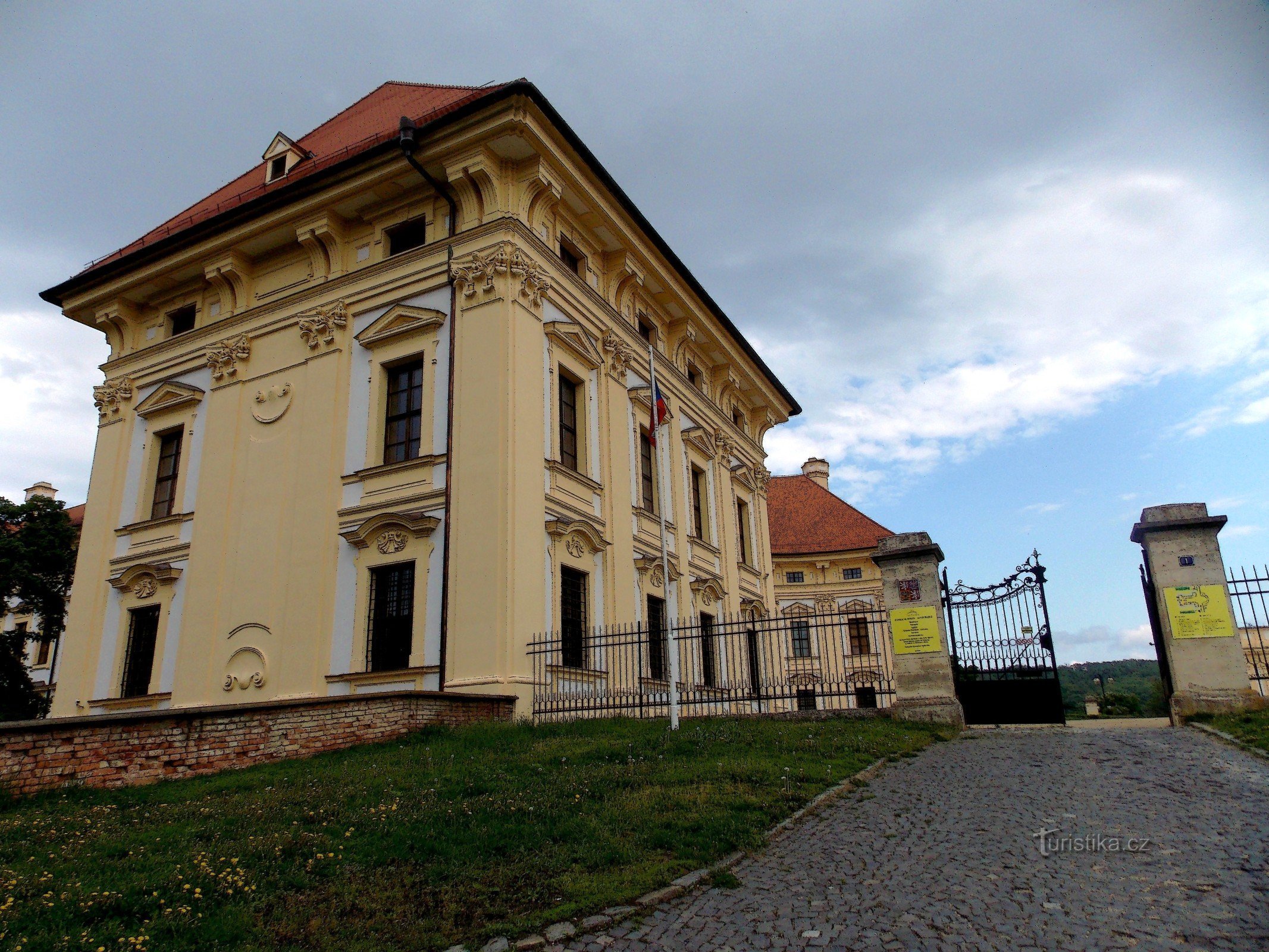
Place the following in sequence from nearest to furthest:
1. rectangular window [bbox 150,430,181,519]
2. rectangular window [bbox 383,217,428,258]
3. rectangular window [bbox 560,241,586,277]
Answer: rectangular window [bbox 383,217,428,258] < rectangular window [bbox 560,241,586,277] < rectangular window [bbox 150,430,181,519]

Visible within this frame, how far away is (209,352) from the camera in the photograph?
20969 mm

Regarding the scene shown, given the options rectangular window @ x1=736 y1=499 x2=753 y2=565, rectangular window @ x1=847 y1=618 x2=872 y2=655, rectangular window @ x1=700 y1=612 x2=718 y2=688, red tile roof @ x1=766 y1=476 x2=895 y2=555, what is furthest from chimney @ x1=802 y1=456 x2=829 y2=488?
rectangular window @ x1=700 y1=612 x2=718 y2=688

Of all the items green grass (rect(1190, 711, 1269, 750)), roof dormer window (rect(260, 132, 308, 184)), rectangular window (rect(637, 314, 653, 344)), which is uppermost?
roof dormer window (rect(260, 132, 308, 184))

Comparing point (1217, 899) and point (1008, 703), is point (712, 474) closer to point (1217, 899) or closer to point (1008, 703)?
point (1008, 703)

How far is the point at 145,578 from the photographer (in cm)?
2005

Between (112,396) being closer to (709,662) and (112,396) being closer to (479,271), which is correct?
(479,271)

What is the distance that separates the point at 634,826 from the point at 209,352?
17.9m

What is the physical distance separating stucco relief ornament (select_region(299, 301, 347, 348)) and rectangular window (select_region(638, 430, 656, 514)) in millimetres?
7485

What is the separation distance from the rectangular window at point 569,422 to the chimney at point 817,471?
35961mm

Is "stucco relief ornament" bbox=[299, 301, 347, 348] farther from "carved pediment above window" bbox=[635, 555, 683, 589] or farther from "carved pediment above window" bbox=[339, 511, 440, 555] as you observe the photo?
"carved pediment above window" bbox=[635, 555, 683, 589]

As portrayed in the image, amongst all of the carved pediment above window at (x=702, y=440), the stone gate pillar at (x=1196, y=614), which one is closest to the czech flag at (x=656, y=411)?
the carved pediment above window at (x=702, y=440)

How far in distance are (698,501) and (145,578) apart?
46.9ft

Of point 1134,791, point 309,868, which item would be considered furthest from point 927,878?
point 309,868

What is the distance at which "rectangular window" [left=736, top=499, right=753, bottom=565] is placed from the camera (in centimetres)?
2891
